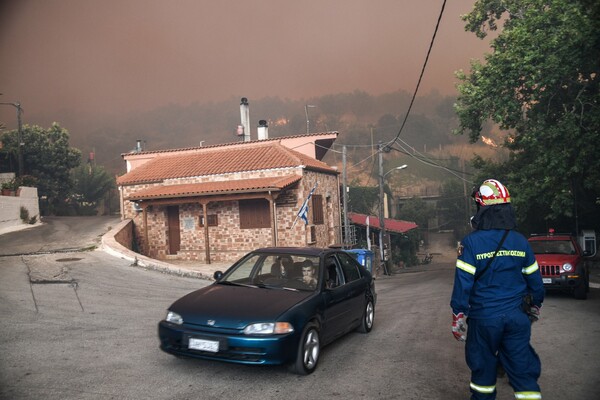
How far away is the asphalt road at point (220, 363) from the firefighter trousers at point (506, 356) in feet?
3.53

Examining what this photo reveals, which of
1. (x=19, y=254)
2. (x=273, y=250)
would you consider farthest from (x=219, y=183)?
(x=273, y=250)

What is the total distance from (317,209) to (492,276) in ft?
59.1

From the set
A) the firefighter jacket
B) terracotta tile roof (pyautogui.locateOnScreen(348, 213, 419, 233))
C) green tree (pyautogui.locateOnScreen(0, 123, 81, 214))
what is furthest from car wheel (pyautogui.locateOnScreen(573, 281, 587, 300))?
green tree (pyautogui.locateOnScreen(0, 123, 81, 214))

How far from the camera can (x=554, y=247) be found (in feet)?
37.3

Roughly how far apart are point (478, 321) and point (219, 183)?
60.6ft

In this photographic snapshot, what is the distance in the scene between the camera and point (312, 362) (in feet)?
16.9

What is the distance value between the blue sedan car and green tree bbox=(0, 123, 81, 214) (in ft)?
115

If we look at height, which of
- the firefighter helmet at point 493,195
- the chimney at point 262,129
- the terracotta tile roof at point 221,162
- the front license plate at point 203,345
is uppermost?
the chimney at point 262,129

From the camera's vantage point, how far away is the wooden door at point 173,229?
72.6 ft

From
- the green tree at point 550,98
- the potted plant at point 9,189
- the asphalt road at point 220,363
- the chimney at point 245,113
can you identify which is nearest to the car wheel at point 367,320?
the asphalt road at point 220,363

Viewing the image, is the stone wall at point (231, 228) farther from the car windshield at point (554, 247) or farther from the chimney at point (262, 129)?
the car windshield at point (554, 247)

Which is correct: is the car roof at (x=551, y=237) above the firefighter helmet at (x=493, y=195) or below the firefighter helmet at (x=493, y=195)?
below

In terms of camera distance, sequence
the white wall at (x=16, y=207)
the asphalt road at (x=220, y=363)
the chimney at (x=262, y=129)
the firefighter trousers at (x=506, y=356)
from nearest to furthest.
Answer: the firefighter trousers at (x=506, y=356) < the asphalt road at (x=220, y=363) < the white wall at (x=16, y=207) < the chimney at (x=262, y=129)

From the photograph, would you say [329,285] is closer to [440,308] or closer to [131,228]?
[440,308]
